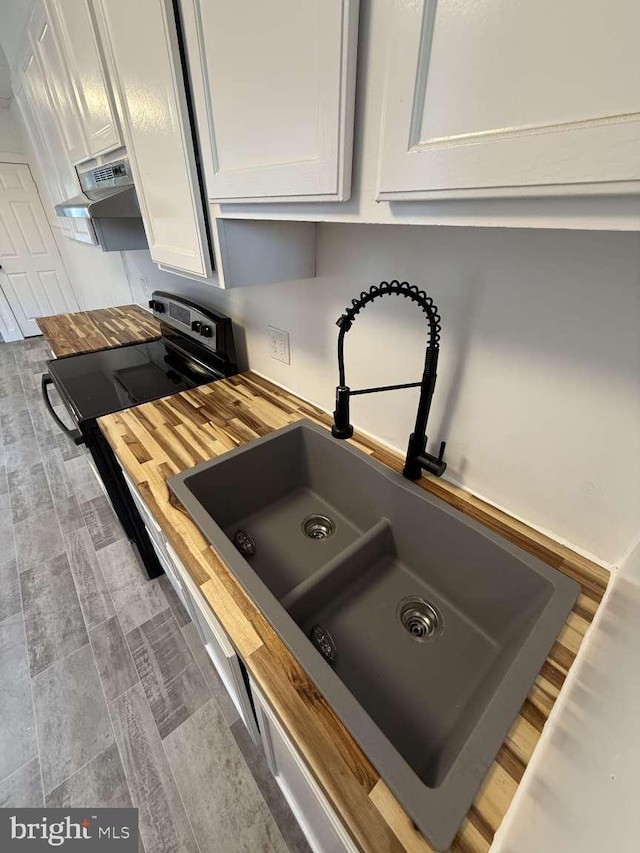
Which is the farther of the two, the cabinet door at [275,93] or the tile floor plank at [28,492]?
the tile floor plank at [28,492]

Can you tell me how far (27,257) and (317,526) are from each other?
5.53 meters

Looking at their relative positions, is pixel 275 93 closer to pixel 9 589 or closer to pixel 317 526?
pixel 317 526

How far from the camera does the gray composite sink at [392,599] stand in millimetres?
465

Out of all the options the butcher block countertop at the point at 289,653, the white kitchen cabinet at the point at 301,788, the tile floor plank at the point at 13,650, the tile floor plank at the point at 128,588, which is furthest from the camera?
the tile floor plank at the point at 128,588

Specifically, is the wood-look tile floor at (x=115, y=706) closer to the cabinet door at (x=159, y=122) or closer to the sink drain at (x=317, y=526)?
the sink drain at (x=317, y=526)

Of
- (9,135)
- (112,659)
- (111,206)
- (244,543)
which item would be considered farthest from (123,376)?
(9,135)

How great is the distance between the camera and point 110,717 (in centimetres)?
120

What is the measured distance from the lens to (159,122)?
833mm

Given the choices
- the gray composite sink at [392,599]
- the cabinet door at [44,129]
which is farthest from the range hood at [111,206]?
the gray composite sink at [392,599]

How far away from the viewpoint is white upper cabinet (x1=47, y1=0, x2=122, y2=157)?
3.61 feet

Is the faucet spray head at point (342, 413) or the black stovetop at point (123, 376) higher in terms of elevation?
the faucet spray head at point (342, 413)

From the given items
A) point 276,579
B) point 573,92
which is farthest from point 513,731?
point 573,92

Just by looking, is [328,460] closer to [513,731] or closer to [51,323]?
[513,731]

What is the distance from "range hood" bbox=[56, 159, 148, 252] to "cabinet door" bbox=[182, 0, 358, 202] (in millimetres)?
700
